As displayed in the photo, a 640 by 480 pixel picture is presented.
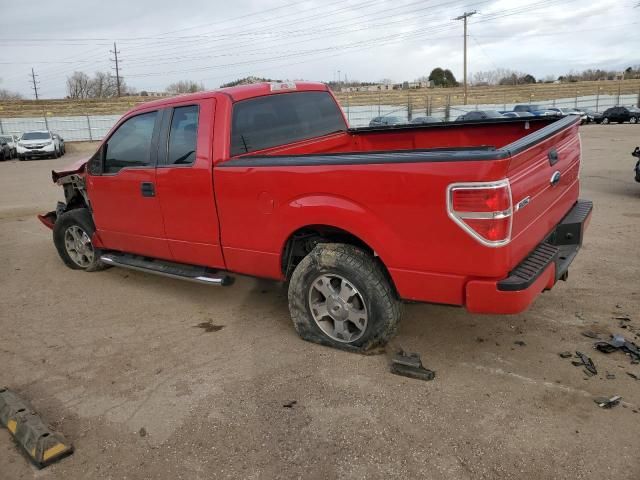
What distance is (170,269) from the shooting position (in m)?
4.91

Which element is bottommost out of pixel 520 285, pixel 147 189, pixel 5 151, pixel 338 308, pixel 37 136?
pixel 338 308

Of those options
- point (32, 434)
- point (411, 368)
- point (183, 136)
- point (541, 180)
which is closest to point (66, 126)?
point (183, 136)

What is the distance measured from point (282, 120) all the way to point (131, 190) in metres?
1.60

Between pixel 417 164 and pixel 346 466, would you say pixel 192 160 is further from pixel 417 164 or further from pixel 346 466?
pixel 346 466

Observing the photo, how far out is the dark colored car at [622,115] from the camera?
34656 millimetres

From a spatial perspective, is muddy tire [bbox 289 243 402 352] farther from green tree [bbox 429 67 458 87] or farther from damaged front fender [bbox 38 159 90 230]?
green tree [bbox 429 67 458 87]

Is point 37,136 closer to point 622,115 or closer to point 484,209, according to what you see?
point 484,209

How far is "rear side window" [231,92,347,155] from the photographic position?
4.37 metres

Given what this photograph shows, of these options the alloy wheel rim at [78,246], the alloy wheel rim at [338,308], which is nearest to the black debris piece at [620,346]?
the alloy wheel rim at [338,308]

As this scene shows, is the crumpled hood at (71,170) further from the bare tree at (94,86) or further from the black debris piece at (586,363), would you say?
the bare tree at (94,86)

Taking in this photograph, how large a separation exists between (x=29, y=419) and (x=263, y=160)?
2.26 metres

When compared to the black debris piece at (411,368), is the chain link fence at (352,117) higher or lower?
higher

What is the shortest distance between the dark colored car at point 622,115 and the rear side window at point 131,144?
37723mm

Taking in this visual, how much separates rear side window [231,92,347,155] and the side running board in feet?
3.59
